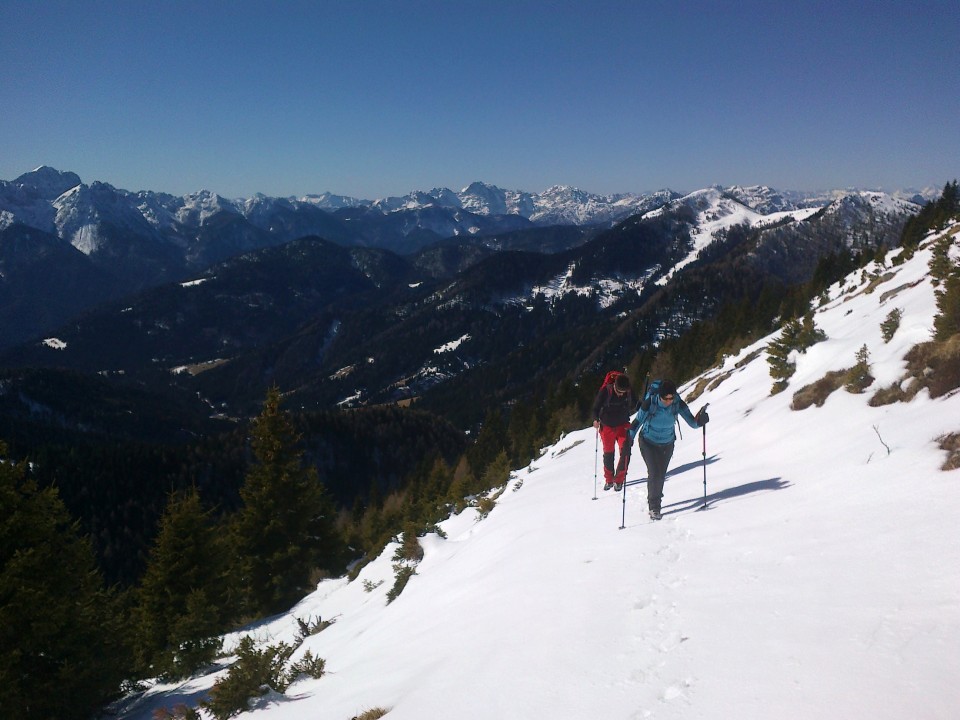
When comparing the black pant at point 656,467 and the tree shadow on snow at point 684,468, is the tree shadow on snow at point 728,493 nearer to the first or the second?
the black pant at point 656,467

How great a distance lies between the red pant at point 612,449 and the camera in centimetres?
1105

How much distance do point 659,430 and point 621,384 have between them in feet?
5.69

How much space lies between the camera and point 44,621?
1005 centimetres

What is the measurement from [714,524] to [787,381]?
9568 mm

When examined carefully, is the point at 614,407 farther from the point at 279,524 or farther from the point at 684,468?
the point at 279,524

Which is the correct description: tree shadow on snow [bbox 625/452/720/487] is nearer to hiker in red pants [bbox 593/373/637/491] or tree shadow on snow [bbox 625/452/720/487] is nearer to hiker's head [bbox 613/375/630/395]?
hiker in red pants [bbox 593/373/637/491]

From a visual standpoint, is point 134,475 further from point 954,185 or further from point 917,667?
point 954,185

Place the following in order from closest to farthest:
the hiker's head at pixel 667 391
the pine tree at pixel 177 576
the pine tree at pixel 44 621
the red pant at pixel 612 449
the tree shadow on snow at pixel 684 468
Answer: the hiker's head at pixel 667 391, the pine tree at pixel 44 621, the red pant at pixel 612 449, the tree shadow on snow at pixel 684 468, the pine tree at pixel 177 576

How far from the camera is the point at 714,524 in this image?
24.5 feet

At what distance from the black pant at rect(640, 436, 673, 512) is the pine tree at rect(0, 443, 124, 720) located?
11442 mm

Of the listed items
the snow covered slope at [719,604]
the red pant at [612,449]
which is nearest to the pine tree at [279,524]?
the snow covered slope at [719,604]

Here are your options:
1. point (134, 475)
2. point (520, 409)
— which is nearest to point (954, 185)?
point (520, 409)

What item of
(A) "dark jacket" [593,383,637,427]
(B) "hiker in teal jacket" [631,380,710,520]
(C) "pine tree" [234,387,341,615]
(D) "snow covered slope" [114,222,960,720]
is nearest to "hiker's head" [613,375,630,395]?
(A) "dark jacket" [593,383,637,427]

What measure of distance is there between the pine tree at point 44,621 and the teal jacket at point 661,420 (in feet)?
→ 38.8
